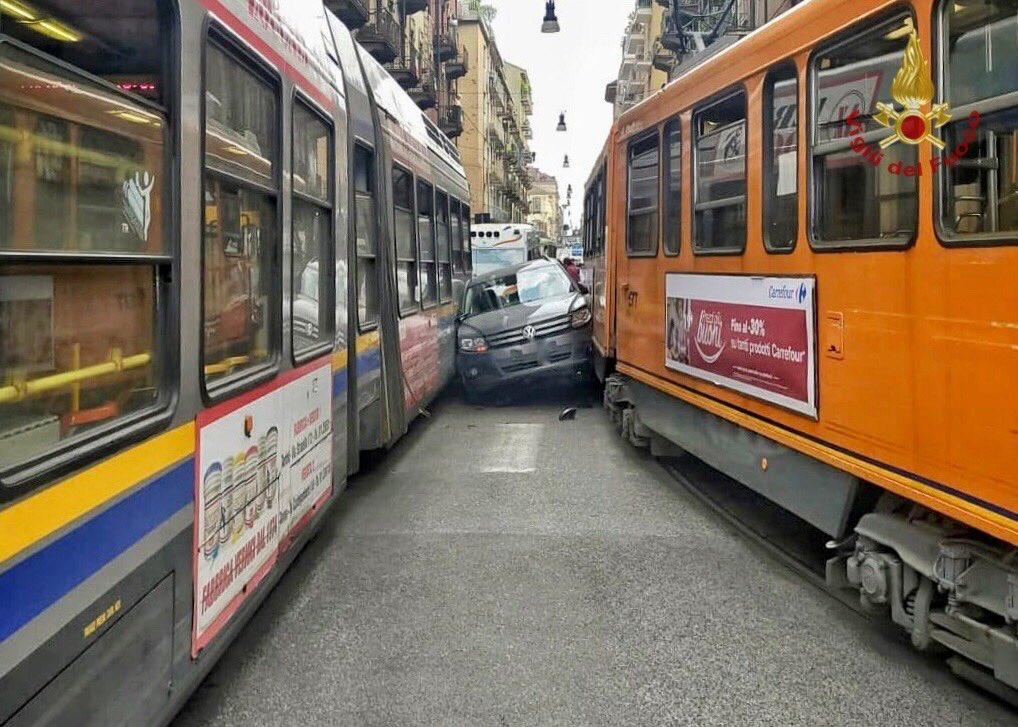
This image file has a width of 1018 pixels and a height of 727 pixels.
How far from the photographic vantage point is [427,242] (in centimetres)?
977

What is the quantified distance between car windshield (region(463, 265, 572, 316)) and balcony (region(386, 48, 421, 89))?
14425mm

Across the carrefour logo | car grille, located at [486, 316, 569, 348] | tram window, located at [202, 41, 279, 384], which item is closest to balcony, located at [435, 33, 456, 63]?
car grille, located at [486, 316, 569, 348]

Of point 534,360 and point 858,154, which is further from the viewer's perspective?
point 534,360

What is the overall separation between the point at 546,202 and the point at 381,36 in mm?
111567

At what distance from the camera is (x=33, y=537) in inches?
83.4

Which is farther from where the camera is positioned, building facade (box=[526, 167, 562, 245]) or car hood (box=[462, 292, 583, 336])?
building facade (box=[526, 167, 562, 245])

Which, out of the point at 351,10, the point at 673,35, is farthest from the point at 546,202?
the point at 351,10

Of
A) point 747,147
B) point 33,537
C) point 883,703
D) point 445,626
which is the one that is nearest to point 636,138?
point 747,147

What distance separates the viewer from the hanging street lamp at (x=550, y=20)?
22892 millimetres

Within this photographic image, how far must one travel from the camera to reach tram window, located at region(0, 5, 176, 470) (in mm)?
2154

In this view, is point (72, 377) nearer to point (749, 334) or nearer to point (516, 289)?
point (749, 334)

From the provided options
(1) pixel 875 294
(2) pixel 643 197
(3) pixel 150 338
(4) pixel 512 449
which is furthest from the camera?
(4) pixel 512 449

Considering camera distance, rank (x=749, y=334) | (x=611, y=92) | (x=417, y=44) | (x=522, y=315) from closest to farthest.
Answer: (x=749, y=334) < (x=522, y=315) < (x=417, y=44) < (x=611, y=92)

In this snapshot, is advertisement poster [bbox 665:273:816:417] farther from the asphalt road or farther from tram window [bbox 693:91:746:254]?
the asphalt road
